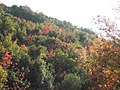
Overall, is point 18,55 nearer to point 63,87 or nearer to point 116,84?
point 63,87

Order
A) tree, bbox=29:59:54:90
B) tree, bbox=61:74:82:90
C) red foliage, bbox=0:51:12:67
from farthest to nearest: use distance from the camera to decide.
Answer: red foliage, bbox=0:51:12:67 < tree, bbox=29:59:54:90 < tree, bbox=61:74:82:90

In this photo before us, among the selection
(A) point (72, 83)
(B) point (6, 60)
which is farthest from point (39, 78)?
(B) point (6, 60)

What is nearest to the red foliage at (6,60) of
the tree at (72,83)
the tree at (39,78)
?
the tree at (39,78)

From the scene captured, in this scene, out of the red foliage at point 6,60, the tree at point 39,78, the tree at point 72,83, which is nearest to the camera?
the tree at point 72,83

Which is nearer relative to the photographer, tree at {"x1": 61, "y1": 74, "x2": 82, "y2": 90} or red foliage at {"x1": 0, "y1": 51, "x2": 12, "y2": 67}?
tree at {"x1": 61, "y1": 74, "x2": 82, "y2": 90}

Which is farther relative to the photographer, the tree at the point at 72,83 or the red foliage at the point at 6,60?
the red foliage at the point at 6,60

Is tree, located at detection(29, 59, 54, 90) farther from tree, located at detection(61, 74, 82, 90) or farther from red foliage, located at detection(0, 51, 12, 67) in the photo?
red foliage, located at detection(0, 51, 12, 67)

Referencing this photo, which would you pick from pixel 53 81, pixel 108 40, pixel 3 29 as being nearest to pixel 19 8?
pixel 3 29

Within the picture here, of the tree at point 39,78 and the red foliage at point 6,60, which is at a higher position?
the red foliage at point 6,60

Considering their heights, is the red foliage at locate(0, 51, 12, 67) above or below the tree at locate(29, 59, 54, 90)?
above

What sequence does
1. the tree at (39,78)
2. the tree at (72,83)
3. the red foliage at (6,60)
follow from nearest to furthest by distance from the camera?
the tree at (72,83) < the tree at (39,78) < the red foliage at (6,60)

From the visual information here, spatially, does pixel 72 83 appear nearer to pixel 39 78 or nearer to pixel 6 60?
pixel 39 78

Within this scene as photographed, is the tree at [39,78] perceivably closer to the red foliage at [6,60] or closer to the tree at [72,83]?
the tree at [72,83]

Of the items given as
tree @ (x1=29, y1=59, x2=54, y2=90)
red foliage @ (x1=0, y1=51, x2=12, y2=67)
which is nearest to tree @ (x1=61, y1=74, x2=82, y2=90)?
tree @ (x1=29, y1=59, x2=54, y2=90)
